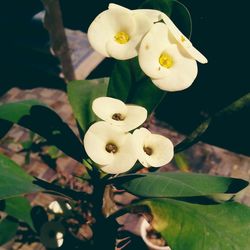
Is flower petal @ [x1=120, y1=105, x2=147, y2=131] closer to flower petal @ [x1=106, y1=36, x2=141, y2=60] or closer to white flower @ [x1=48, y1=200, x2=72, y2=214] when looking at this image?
flower petal @ [x1=106, y1=36, x2=141, y2=60]

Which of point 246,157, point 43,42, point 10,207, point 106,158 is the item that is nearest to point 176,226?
point 106,158

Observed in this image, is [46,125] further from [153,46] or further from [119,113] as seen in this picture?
[153,46]

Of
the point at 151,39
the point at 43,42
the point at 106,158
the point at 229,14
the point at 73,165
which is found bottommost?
the point at 73,165

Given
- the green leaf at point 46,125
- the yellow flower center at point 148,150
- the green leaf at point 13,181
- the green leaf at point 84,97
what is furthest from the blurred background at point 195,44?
the yellow flower center at point 148,150

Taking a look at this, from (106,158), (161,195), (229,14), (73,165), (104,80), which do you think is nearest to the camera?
(106,158)

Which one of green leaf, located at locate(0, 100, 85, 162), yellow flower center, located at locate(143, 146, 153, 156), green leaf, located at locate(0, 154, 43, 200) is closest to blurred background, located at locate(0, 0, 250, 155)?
green leaf, located at locate(0, 100, 85, 162)

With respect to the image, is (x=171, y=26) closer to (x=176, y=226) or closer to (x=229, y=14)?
(x=176, y=226)

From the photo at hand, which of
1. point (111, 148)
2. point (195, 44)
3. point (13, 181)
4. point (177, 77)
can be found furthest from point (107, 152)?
point (195, 44)

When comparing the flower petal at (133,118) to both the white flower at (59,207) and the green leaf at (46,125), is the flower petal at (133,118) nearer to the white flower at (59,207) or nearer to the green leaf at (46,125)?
the green leaf at (46,125)
